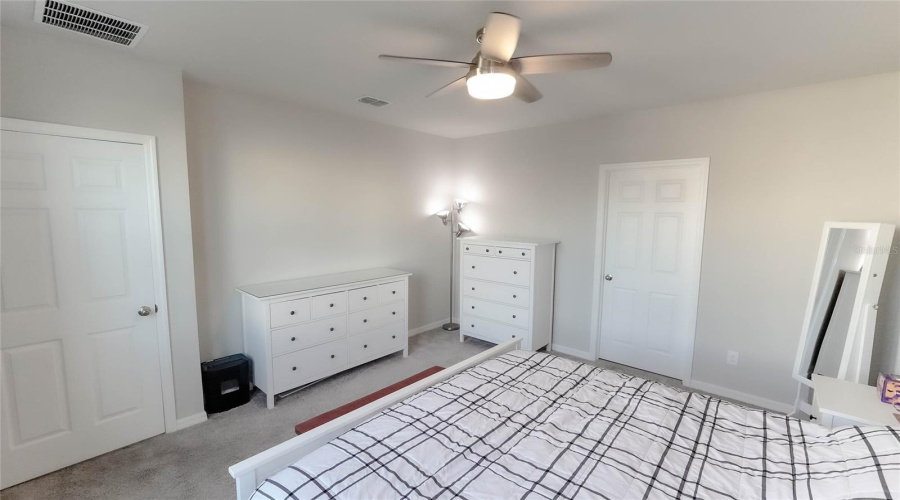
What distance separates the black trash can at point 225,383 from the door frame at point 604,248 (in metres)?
3.20

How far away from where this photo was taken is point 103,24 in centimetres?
188

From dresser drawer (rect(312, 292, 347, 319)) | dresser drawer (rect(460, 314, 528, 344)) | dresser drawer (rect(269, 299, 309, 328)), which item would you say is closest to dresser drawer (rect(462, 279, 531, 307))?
dresser drawer (rect(460, 314, 528, 344))

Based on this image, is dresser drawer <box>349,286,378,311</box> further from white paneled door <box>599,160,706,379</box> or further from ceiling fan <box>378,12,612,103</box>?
white paneled door <box>599,160,706,379</box>

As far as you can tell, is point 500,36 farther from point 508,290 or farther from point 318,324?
point 508,290

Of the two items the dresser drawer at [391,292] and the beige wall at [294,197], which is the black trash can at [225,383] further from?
the dresser drawer at [391,292]

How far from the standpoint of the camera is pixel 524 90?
6.75 ft

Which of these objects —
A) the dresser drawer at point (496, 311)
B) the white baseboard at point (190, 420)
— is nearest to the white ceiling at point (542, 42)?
the dresser drawer at point (496, 311)

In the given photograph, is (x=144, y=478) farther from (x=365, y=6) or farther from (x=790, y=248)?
(x=790, y=248)

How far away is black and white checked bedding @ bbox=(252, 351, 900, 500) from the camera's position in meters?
1.15

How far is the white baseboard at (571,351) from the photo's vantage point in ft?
12.5

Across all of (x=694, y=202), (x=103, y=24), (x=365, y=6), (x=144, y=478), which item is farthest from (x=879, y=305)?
(x=103, y=24)

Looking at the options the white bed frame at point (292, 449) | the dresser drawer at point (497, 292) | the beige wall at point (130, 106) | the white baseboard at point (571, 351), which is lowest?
the white baseboard at point (571, 351)

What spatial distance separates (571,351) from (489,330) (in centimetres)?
90

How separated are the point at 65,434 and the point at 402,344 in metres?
2.43
